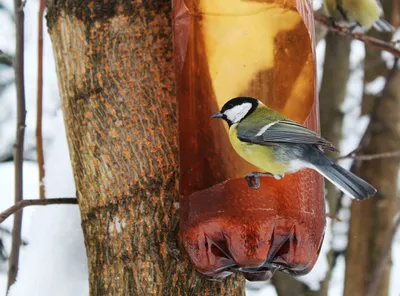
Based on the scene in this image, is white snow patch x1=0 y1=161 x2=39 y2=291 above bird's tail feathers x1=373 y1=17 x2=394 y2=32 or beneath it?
beneath

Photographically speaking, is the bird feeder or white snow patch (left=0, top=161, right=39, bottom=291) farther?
white snow patch (left=0, top=161, right=39, bottom=291)

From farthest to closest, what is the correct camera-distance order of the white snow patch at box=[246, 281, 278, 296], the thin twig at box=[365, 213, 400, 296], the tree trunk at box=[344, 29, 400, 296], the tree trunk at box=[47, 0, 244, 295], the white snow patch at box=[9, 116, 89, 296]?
the white snow patch at box=[246, 281, 278, 296]
the tree trunk at box=[344, 29, 400, 296]
the thin twig at box=[365, 213, 400, 296]
the white snow patch at box=[9, 116, 89, 296]
the tree trunk at box=[47, 0, 244, 295]

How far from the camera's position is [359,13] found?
2514 mm

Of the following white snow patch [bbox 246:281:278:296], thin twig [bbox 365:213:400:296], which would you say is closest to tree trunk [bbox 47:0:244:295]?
thin twig [bbox 365:213:400:296]

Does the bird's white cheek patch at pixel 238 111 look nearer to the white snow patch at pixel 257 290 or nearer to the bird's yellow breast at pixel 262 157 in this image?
the bird's yellow breast at pixel 262 157

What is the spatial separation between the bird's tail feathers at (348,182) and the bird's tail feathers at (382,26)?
1446 mm

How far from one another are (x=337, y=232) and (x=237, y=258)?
150cm

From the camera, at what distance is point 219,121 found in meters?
1.12

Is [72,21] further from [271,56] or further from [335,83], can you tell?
[335,83]

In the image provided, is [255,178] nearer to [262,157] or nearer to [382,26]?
[262,157]

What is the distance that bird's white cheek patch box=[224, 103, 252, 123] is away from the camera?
103 centimetres

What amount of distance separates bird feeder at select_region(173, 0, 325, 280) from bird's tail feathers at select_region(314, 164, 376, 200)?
0.11 m

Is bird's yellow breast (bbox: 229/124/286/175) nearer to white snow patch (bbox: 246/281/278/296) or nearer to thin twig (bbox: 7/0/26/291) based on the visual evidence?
thin twig (bbox: 7/0/26/291)

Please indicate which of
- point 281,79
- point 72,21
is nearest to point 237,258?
point 281,79
